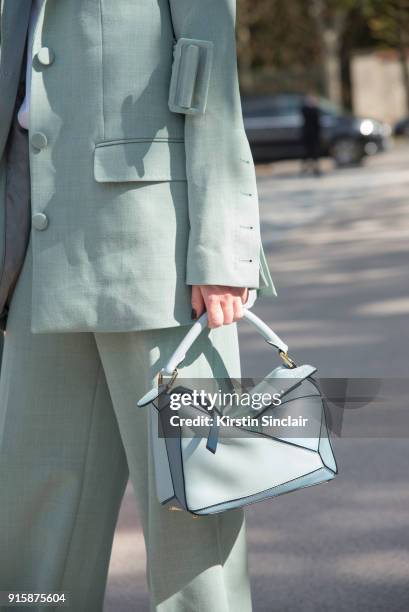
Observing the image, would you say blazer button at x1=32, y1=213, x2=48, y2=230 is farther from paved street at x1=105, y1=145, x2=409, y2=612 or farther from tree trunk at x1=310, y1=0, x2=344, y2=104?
tree trunk at x1=310, y1=0, x2=344, y2=104

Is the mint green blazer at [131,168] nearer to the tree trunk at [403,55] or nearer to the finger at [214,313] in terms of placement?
the finger at [214,313]

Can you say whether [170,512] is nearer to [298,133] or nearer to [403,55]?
[298,133]

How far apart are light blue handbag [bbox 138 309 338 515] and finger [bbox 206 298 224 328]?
0.7 inches

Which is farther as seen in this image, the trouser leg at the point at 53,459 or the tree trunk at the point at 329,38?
the tree trunk at the point at 329,38

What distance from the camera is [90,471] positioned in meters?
2.97

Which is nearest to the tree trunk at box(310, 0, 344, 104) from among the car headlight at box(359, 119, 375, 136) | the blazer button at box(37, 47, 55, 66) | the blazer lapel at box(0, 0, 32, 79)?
the car headlight at box(359, 119, 375, 136)

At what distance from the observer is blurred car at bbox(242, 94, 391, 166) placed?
1116 inches

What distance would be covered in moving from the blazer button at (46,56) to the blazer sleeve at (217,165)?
27cm

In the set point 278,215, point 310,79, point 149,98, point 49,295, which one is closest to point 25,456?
point 49,295

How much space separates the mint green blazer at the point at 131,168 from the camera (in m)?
2.72

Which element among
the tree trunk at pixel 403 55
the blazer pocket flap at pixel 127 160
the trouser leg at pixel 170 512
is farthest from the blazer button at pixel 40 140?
the tree trunk at pixel 403 55

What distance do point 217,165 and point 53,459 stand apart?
78 centimetres

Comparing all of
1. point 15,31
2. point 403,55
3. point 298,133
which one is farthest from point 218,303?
point 403,55

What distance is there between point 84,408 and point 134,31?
0.85 meters
